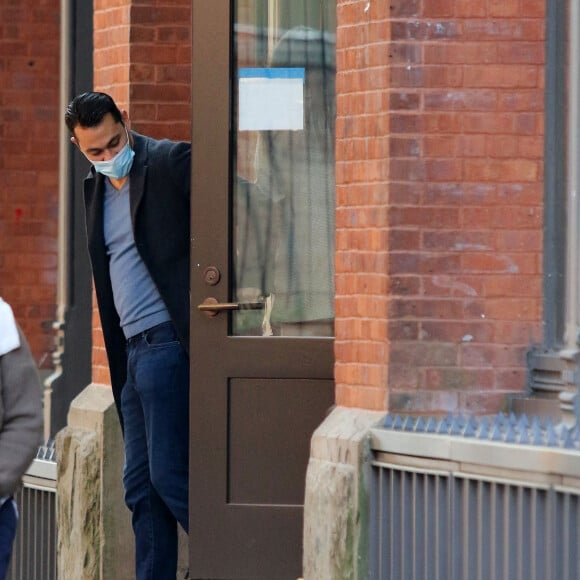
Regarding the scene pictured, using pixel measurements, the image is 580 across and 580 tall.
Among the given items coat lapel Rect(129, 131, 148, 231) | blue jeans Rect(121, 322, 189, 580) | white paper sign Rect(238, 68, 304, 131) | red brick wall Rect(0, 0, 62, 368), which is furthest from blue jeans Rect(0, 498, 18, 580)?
red brick wall Rect(0, 0, 62, 368)

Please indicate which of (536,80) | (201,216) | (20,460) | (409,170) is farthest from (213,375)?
(20,460)

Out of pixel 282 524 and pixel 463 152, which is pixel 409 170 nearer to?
pixel 463 152

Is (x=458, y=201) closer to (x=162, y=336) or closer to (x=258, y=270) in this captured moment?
(x=258, y=270)

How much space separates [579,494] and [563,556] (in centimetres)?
23

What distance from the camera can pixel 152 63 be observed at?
7.62 meters

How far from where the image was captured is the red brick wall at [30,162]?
11211mm

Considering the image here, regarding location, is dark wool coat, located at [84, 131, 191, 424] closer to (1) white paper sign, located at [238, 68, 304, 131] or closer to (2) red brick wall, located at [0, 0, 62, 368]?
(1) white paper sign, located at [238, 68, 304, 131]

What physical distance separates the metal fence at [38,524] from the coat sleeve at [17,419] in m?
3.18

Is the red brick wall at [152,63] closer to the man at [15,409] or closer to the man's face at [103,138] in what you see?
the man's face at [103,138]

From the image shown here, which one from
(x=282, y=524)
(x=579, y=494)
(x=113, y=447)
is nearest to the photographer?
(x=579, y=494)

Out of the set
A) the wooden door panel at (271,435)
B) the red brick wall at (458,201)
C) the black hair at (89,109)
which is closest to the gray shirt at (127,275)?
the black hair at (89,109)

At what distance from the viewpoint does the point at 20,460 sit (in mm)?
4859

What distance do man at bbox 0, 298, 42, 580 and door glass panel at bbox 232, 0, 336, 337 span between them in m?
2.06

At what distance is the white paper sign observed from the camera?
22.6 feet
